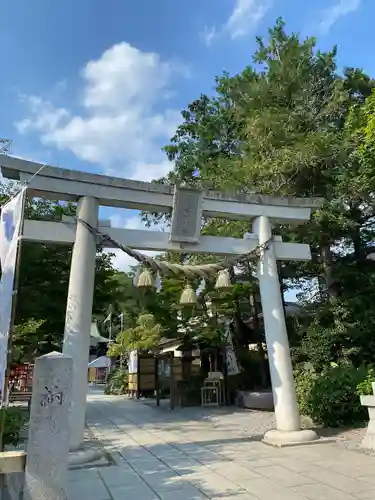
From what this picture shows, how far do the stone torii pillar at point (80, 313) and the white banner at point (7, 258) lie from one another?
190 centimetres

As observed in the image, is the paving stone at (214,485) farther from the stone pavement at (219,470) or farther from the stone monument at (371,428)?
the stone monument at (371,428)

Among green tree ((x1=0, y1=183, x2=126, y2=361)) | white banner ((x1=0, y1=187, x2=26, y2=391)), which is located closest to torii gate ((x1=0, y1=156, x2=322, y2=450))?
white banner ((x1=0, y1=187, x2=26, y2=391))

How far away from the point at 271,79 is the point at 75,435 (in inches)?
393

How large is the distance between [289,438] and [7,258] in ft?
16.7

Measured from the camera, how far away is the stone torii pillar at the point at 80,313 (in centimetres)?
623

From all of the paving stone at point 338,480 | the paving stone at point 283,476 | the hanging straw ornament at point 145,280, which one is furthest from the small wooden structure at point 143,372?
the paving stone at point 338,480

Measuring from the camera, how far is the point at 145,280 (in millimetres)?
7297

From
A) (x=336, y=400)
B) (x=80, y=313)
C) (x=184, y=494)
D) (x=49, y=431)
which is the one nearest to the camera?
(x=49, y=431)

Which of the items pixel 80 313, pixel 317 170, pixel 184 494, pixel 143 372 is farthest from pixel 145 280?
pixel 143 372

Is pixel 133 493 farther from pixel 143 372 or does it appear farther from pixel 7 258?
pixel 143 372

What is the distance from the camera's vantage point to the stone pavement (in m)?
4.42

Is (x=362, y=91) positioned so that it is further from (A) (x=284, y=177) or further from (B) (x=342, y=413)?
(B) (x=342, y=413)

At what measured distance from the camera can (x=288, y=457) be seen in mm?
5898

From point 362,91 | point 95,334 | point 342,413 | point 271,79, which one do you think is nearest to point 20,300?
point 342,413
